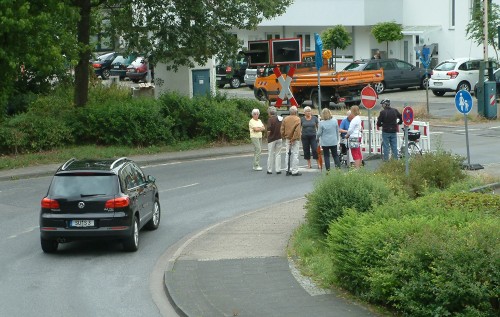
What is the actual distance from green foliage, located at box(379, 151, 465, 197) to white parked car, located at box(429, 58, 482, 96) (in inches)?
1075

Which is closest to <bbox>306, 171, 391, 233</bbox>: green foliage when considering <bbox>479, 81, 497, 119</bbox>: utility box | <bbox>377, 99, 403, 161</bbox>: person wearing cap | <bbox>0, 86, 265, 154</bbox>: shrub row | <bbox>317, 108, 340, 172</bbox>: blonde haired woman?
<bbox>317, 108, 340, 172</bbox>: blonde haired woman

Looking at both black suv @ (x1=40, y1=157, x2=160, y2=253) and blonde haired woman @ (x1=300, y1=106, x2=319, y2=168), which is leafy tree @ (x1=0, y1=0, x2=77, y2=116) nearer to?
blonde haired woman @ (x1=300, y1=106, x2=319, y2=168)

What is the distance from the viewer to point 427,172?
747 inches

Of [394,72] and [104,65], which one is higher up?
[104,65]

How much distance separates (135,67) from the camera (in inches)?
2190

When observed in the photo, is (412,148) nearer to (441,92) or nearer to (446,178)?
(446,178)

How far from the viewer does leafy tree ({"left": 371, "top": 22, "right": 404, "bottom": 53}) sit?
55.8 meters

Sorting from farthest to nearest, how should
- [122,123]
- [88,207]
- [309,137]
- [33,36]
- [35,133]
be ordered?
[122,123]
[35,133]
[33,36]
[309,137]
[88,207]

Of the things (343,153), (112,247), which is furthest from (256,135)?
(112,247)

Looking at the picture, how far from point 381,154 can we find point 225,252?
11.4 meters

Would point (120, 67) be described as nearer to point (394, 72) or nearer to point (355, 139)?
point (394, 72)

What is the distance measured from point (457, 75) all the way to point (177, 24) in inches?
767

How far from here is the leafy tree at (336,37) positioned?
2212 inches

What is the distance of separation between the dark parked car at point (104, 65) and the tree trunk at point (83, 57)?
84.6 ft
